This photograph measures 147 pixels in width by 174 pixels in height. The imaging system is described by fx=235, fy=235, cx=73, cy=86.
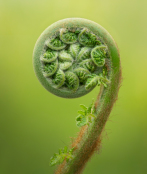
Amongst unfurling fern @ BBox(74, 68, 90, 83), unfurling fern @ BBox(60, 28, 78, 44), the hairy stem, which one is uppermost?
unfurling fern @ BBox(60, 28, 78, 44)

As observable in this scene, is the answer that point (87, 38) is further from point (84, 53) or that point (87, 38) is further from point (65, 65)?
point (65, 65)

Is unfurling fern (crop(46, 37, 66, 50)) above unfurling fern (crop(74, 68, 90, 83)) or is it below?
above

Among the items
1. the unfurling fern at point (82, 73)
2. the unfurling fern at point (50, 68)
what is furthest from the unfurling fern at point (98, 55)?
the unfurling fern at point (50, 68)

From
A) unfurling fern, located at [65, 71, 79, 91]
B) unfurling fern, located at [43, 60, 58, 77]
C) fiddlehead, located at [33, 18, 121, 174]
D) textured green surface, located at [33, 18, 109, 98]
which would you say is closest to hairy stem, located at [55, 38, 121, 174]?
fiddlehead, located at [33, 18, 121, 174]

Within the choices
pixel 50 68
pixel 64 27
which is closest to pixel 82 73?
pixel 50 68

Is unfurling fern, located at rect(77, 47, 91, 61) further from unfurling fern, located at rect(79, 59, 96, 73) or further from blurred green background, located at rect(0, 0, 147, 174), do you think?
blurred green background, located at rect(0, 0, 147, 174)

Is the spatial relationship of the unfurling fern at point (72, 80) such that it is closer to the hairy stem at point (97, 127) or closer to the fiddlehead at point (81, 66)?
the fiddlehead at point (81, 66)

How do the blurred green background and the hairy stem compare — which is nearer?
the hairy stem

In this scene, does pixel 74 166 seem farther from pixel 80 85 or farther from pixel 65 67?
pixel 65 67

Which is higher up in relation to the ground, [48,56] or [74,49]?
[74,49]

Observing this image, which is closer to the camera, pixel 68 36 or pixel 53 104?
pixel 68 36
